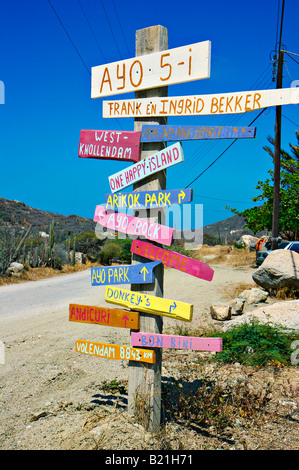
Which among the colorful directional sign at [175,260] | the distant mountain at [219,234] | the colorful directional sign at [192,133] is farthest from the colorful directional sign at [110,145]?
the distant mountain at [219,234]

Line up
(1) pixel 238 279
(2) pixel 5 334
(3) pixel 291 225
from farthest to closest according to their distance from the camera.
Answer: (3) pixel 291 225 < (1) pixel 238 279 < (2) pixel 5 334

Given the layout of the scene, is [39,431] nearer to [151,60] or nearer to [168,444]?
[168,444]

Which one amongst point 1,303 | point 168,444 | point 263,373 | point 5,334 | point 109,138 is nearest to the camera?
point 168,444

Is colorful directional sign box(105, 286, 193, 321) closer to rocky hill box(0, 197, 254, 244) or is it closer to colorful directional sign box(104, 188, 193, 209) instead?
colorful directional sign box(104, 188, 193, 209)

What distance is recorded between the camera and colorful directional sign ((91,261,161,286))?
349 centimetres

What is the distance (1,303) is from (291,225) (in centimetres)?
1563

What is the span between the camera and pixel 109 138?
3768 millimetres

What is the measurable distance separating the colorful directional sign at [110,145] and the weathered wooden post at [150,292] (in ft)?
0.33

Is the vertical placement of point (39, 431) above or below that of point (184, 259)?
below

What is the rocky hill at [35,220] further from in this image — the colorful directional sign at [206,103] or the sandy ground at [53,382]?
the colorful directional sign at [206,103]

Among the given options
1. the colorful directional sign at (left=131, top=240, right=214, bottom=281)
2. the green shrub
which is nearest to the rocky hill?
the green shrub

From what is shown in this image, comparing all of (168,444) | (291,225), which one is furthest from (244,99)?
(291,225)

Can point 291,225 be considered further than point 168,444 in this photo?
Yes

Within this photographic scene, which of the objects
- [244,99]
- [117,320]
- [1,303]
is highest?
[244,99]
